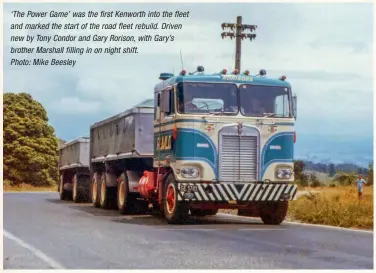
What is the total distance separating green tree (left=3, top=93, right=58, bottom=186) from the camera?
42.2m

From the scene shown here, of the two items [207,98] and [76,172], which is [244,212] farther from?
[76,172]

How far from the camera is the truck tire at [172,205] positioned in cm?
1703

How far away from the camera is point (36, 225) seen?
1677 cm

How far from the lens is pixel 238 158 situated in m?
17.2

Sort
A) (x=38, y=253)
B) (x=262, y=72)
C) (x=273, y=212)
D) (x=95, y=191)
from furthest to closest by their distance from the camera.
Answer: (x=95, y=191) < (x=273, y=212) < (x=262, y=72) < (x=38, y=253)

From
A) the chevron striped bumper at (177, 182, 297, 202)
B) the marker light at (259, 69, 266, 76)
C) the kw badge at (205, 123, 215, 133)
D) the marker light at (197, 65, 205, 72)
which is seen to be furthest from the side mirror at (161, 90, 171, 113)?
the marker light at (259, 69, 266, 76)

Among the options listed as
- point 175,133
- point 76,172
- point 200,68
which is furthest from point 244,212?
point 76,172

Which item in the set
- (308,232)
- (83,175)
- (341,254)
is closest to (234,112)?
(308,232)

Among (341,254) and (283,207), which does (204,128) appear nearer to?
(283,207)

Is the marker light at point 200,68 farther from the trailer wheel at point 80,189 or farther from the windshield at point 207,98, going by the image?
the trailer wheel at point 80,189

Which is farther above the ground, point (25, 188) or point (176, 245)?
point (25, 188)

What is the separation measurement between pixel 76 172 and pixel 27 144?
16.0 m

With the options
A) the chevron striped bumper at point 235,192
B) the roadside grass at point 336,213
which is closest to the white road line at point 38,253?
the chevron striped bumper at point 235,192

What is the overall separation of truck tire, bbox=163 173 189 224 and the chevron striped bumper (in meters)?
0.32
